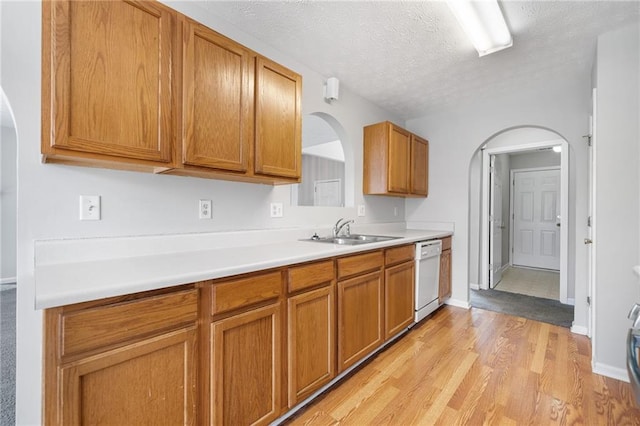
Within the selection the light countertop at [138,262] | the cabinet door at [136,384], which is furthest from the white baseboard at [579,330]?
the cabinet door at [136,384]

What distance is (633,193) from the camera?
1885mm

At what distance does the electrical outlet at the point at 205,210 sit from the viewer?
5.82 feet

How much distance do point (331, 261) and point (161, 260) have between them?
36.1 inches

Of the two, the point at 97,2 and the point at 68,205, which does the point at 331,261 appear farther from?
the point at 97,2

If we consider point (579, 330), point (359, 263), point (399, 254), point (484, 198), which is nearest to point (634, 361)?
point (359, 263)

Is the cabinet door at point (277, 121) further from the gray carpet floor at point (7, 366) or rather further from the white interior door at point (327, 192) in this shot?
the white interior door at point (327, 192)

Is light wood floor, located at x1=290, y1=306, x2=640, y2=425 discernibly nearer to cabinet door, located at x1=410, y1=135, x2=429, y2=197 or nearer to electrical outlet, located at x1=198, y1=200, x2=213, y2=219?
electrical outlet, located at x1=198, y1=200, x2=213, y2=219

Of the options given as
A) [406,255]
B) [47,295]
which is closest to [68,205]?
[47,295]

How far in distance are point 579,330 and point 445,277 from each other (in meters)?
1.20

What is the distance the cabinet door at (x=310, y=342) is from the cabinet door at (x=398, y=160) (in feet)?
5.46

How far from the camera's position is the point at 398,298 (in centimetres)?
241

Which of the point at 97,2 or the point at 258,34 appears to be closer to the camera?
the point at 97,2

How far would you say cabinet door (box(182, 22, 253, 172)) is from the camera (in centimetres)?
140

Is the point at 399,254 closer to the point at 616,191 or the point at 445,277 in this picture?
the point at 445,277
